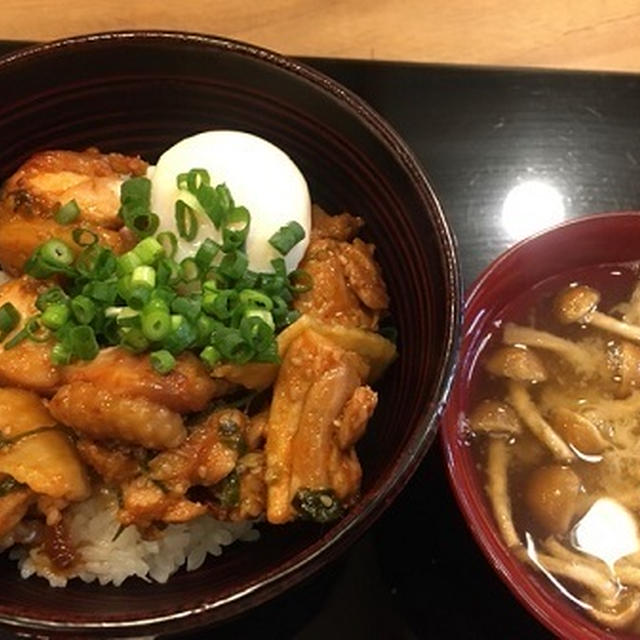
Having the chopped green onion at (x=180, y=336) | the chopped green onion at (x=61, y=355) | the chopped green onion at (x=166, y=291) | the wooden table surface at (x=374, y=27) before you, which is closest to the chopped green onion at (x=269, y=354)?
the chopped green onion at (x=166, y=291)

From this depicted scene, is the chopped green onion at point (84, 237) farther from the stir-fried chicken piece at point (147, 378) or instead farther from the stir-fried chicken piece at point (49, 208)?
the stir-fried chicken piece at point (147, 378)

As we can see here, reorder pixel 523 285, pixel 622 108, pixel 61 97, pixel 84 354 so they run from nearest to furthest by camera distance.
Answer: pixel 84 354 < pixel 61 97 < pixel 523 285 < pixel 622 108

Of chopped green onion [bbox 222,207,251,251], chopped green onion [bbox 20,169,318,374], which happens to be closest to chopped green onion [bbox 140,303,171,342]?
chopped green onion [bbox 20,169,318,374]

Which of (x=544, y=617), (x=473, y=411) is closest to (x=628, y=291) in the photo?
(x=473, y=411)

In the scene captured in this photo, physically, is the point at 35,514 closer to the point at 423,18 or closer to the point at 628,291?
the point at 628,291

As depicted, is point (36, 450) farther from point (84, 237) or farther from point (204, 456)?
point (84, 237)

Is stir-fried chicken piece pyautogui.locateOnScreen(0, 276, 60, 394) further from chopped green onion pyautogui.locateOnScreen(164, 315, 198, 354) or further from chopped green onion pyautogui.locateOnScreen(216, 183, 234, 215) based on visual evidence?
chopped green onion pyautogui.locateOnScreen(216, 183, 234, 215)
